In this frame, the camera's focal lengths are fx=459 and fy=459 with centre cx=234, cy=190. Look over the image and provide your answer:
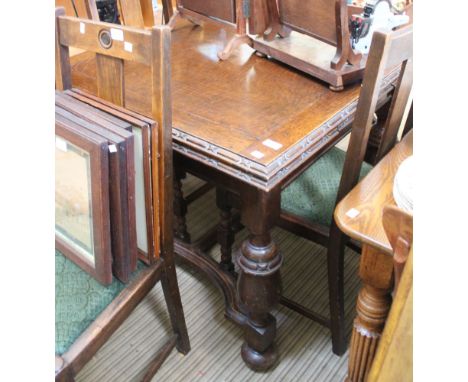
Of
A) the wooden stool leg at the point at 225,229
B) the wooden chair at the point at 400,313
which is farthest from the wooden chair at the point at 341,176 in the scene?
the wooden chair at the point at 400,313

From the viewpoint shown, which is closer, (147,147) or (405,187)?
(405,187)

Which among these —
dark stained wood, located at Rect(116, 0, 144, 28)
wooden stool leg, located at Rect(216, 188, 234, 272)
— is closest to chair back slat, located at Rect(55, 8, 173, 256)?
wooden stool leg, located at Rect(216, 188, 234, 272)

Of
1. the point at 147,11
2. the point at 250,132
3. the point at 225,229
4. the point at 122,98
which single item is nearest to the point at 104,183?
the point at 122,98

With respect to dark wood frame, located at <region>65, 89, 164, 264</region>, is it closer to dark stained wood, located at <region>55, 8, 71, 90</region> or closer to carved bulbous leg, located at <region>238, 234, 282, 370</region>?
dark stained wood, located at <region>55, 8, 71, 90</region>

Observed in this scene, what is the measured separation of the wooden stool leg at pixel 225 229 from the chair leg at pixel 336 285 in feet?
1.17

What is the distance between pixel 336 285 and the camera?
4.14 ft

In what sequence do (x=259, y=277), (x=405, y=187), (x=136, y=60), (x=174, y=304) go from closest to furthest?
(x=405, y=187) → (x=136, y=60) → (x=259, y=277) → (x=174, y=304)

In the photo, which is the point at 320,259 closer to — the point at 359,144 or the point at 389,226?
the point at 359,144

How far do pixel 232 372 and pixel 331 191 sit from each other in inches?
23.6

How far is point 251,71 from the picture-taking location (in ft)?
4.37

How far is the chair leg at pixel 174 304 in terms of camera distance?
1.17 m

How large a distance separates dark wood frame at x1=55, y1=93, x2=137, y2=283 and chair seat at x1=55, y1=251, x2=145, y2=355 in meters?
0.05

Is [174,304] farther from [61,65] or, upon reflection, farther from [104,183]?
[61,65]

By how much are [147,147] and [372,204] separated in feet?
1.44
